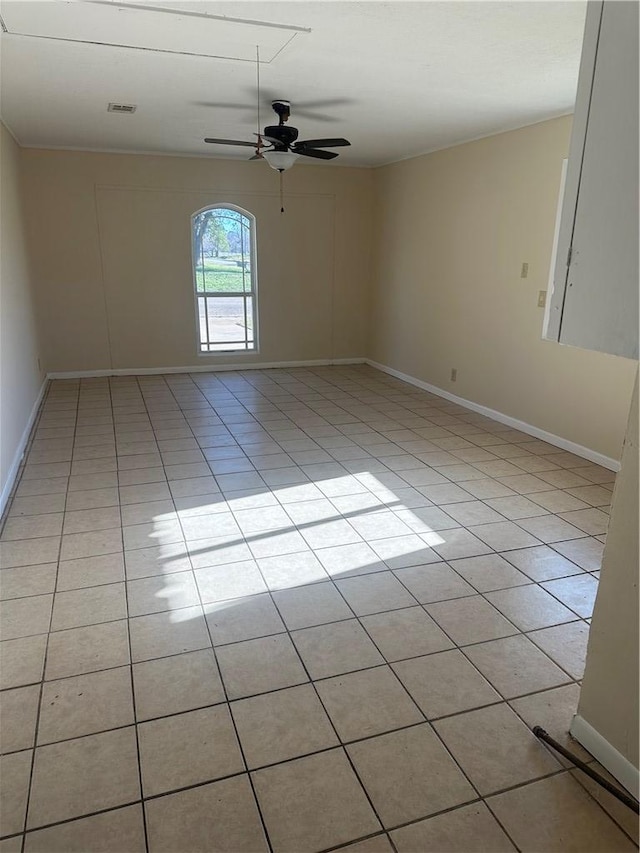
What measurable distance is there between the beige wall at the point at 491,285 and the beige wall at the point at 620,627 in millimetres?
2618

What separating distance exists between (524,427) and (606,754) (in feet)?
11.4

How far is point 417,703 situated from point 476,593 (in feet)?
2.45

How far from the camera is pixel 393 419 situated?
5.20m

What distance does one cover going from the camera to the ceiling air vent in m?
4.12

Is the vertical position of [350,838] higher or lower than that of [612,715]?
lower

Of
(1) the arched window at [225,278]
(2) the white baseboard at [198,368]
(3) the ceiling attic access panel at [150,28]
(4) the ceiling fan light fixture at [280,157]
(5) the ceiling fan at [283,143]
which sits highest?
(3) the ceiling attic access panel at [150,28]

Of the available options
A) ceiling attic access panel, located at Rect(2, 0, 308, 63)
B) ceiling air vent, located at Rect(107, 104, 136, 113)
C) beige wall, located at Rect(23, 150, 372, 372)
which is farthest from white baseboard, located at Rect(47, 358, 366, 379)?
ceiling attic access panel, located at Rect(2, 0, 308, 63)

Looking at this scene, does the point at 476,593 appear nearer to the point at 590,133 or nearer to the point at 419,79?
the point at 590,133

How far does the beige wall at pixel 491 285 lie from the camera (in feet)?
13.9

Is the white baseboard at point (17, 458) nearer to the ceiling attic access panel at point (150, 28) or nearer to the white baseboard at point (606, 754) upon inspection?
the ceiling attic access panel at point (150, 28)

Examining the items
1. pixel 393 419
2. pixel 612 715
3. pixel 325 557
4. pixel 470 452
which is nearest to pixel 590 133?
pixel 612 715

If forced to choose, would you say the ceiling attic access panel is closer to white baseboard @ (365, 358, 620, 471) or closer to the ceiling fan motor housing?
the ceiling fan motor housing

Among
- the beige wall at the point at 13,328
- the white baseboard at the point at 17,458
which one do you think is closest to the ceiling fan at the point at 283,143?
the beige wall at the point at 13,328

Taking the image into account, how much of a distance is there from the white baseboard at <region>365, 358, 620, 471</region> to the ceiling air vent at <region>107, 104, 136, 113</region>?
3.79m
